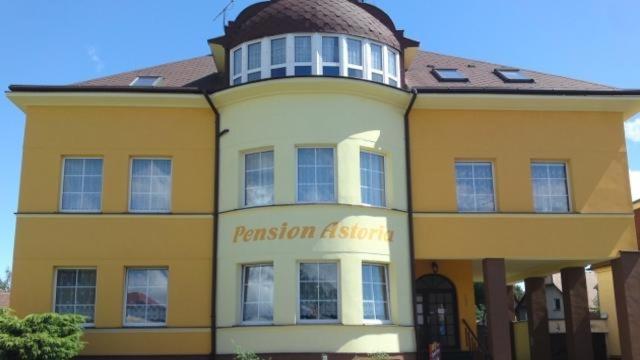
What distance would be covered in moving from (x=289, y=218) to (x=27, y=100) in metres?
8.25

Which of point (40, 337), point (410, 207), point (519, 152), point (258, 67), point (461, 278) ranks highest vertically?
point (258, 67)

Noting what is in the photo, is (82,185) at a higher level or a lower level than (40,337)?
higher

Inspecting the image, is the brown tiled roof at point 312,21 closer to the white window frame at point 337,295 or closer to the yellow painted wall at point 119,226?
the yellow painted wall at point 119,226

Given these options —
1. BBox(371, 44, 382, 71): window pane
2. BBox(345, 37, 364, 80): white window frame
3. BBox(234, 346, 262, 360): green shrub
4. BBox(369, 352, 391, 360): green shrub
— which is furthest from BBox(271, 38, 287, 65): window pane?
BBox(369, 352, 391, 360): green shrub

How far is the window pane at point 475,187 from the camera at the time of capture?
1958cm

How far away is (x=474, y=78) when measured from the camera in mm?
21359

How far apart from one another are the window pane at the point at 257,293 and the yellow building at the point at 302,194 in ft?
0.19

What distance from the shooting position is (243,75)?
63.4 feet

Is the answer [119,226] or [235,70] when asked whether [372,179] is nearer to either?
[235,70]

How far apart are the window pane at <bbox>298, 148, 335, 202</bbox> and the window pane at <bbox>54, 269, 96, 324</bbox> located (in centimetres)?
614

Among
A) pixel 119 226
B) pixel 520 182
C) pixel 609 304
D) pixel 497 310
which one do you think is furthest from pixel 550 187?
pixel 609 304

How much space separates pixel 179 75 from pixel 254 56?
10.7 feet

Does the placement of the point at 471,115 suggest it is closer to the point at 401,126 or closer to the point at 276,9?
the point at 401,126

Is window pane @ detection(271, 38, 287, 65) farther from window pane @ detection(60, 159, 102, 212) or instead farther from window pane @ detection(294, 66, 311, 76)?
window pane @ detection(60, 159, 102, 212)
